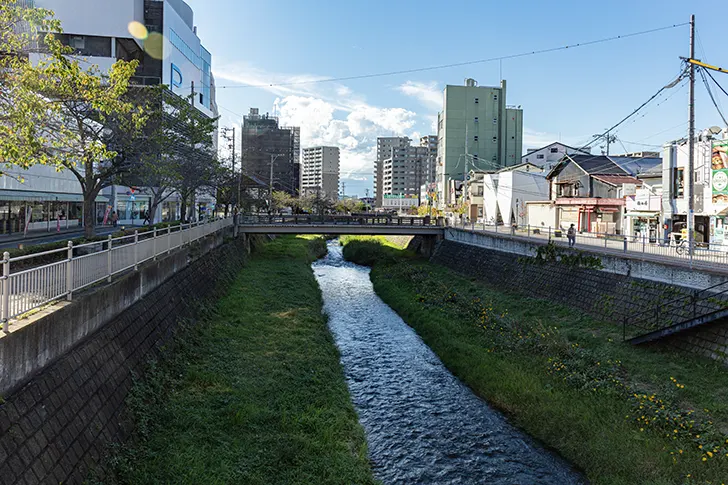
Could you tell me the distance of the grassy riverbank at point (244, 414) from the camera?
31.0 ft

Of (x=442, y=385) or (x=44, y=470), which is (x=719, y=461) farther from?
(x=44, y=470)

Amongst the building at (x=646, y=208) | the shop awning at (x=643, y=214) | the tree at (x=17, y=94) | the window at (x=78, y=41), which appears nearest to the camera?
the tree at (x=17, y=94)

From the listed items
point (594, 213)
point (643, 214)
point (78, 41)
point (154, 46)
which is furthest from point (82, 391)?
point (154, 46)

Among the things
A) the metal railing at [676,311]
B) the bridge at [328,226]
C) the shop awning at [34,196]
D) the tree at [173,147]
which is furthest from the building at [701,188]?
the shop awning at [34,196]

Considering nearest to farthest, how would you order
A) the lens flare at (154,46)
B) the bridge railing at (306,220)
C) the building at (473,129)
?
1. the bridge railing at (306,220)
2. the lens flare at (154,46)
3. the building at (473,129)

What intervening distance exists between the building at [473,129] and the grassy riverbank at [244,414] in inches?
2966

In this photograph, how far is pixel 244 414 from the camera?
1183 centimetres

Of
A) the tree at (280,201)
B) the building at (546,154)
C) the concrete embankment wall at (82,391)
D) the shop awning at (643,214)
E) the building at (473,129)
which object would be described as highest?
the building at (473,129)

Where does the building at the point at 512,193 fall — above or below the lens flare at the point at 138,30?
below

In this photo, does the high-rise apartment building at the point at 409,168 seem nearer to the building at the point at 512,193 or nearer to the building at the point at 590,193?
the building at the point at 512,193

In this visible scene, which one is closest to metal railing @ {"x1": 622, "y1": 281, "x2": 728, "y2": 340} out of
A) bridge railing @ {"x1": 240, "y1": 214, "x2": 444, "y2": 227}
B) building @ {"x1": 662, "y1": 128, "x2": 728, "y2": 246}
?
building @ {"x1": 662, "y1": 128, "x2": 728, "y2": 246}

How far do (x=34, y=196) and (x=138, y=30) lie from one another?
33090 millimetres

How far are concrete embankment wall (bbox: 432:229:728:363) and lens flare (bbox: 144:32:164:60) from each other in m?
46.6

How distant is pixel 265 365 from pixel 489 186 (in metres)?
54.1
